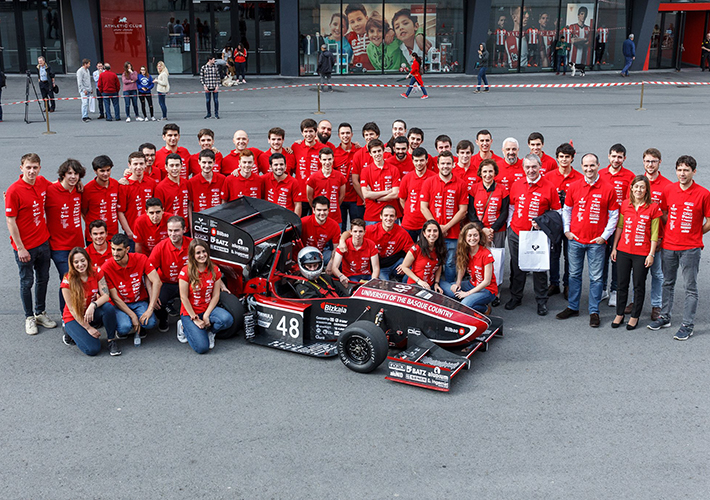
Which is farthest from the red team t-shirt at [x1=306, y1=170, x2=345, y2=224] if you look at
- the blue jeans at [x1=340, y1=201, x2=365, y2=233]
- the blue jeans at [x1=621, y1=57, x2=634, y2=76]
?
the blue jeans at [x1=621, y1=57, x2=634, y2=76]

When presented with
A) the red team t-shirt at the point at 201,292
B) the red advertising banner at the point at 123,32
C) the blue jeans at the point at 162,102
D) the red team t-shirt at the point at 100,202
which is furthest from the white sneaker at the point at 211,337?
the red advertising banner at the point at 123,32

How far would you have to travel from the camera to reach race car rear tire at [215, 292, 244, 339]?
320 inches

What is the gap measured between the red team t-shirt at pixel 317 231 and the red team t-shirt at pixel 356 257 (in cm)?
50

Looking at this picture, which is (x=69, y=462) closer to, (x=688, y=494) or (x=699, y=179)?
(x=688, y=494)

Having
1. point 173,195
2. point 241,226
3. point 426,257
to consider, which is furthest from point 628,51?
point 241,226

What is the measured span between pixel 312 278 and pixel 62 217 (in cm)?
308

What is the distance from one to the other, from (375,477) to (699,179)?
11821 mm

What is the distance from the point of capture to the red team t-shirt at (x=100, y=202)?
8.88 meters

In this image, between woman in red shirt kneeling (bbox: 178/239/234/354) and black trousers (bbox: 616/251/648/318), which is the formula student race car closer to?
woman in red shirt kneeling (bbox: 178/239/234/354)

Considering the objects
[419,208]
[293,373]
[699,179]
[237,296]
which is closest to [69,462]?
[293,373]

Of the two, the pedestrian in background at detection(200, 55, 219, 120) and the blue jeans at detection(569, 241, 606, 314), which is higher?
the pedestrian in background at detection(200, 55, 219, 120)

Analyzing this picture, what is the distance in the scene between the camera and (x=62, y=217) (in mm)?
8609

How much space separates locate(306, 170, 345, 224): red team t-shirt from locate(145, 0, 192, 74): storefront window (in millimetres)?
23317

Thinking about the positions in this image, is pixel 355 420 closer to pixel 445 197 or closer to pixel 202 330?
pixel 202 330
